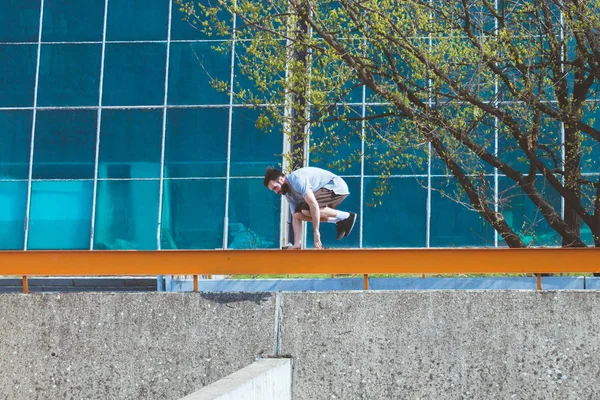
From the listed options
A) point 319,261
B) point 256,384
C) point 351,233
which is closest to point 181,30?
point 351,233

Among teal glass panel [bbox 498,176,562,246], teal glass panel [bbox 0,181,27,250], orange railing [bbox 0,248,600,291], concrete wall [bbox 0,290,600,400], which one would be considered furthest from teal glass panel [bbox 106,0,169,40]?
concrete wall [bbox 0,290,600,400]

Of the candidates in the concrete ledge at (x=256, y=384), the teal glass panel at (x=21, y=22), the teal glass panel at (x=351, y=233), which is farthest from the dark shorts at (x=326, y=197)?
the teal glass panel at (x=21, y=22)

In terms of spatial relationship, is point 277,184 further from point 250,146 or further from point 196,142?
point 196,142

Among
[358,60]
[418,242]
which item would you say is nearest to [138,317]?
[358,60]

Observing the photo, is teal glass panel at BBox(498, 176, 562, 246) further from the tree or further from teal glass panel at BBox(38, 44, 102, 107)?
teal glass panel at BBox(38, 44, 102, 107)

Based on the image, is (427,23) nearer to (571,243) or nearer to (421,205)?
(571,243)

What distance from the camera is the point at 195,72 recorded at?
23.2 meters

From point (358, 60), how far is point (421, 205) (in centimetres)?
930

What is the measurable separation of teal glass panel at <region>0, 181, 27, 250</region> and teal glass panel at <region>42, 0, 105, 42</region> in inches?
139

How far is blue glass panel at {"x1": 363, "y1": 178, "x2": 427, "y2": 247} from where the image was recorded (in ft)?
71.9

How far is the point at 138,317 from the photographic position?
7801 millimetres

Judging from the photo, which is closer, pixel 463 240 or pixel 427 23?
pixel 427 23

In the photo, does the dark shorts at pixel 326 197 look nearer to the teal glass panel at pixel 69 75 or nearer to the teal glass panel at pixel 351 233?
the teal glass panel at pixel 351 233

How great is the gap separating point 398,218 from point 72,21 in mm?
8830
